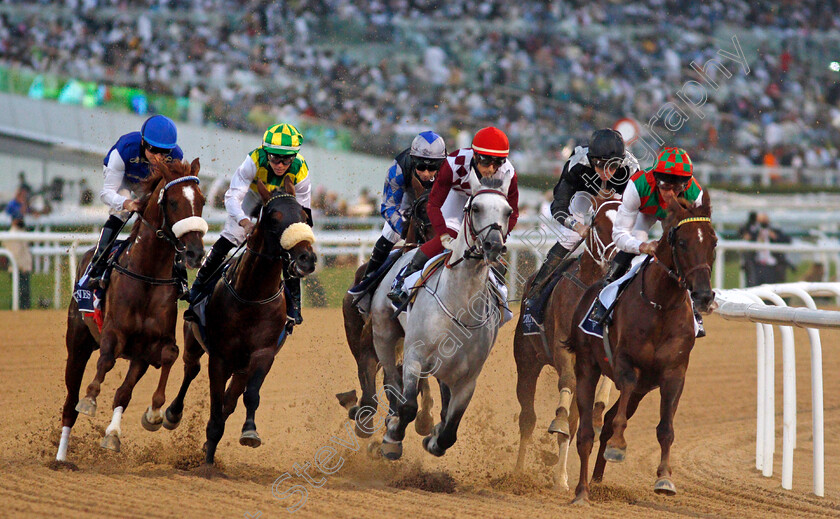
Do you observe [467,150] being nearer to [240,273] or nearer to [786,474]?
[240,273]

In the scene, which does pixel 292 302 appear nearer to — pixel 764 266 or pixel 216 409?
pixel 216 409

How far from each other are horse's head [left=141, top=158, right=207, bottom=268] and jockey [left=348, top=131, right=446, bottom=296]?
1410 millimetres

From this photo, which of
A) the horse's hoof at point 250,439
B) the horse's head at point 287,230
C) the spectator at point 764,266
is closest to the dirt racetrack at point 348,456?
the horse's hoof at point 250,439

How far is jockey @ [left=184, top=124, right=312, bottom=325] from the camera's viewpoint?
590cm

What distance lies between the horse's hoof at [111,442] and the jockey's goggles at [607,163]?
137 inches

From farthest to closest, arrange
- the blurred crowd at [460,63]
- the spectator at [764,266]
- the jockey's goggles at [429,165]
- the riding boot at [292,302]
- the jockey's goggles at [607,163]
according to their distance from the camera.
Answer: the blurred crowd at [460,63] → the spectator at [764,266] → the jockey's goggles at [429,165] → the jockey's goggles at [607,163] → the riding boot at [292,302]

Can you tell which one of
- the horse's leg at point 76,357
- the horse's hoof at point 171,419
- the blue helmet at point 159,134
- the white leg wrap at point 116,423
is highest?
the blue helmet at point 159,134

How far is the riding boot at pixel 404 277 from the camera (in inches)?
235

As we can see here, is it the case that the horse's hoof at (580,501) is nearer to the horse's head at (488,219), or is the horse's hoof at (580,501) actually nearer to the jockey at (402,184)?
the horse's head at (488,219)

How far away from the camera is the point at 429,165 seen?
676 cm

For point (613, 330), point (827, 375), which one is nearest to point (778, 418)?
point (827, 375)

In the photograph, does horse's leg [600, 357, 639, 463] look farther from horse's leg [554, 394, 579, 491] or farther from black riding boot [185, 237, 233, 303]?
black riding boot [185, 237, 233, 303]

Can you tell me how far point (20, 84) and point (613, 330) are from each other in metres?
16.7

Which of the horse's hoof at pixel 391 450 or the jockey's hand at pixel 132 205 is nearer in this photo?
the horse's hoof at pixel 391 450
